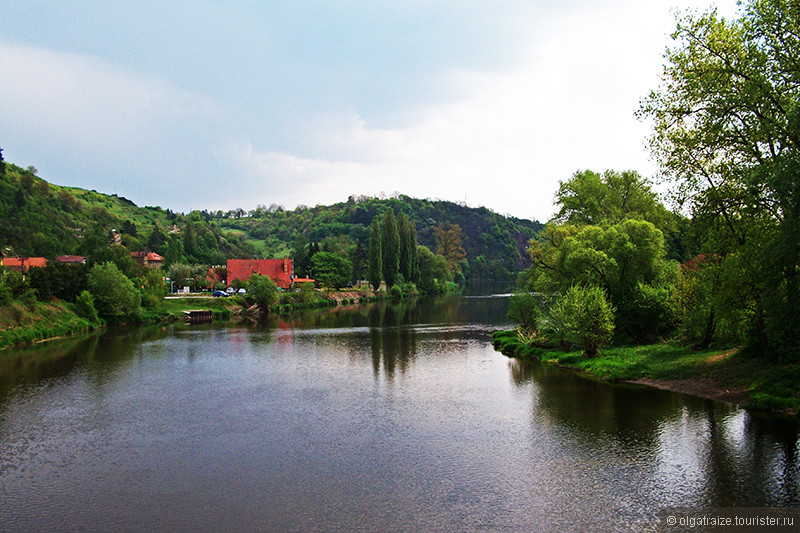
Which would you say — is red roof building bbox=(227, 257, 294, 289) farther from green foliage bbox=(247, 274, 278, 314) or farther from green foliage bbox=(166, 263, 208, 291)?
green foliage bbox=(247, 274, 278, 314)

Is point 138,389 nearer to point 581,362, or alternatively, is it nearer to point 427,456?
point 427,456

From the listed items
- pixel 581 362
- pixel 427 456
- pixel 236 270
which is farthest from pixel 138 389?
pixel 236 270

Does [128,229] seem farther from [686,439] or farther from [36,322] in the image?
[686,439]

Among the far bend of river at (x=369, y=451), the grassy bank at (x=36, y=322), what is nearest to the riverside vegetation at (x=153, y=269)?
the grassy bank at (x=36, y=322)

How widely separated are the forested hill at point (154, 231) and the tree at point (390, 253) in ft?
36.6

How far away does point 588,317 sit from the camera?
1115 inches

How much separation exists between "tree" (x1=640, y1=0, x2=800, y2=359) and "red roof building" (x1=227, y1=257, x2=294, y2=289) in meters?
70.6

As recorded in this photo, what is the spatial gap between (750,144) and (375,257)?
80.0 m

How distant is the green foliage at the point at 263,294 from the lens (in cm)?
7031

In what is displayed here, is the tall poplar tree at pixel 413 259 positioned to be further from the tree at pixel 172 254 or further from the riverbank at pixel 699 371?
the riverbank at pixel 699 371

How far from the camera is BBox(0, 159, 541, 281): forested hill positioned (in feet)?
295

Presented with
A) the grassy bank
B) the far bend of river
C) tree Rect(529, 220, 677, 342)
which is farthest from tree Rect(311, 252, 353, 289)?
tree Rect(529, 220, 677, 342)

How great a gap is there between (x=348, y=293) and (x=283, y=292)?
1594 centimetres

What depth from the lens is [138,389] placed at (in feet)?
85.4
